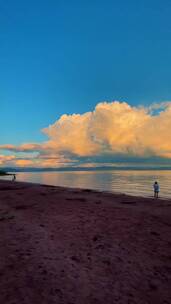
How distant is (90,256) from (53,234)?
248 cm

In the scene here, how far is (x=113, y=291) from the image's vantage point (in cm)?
566

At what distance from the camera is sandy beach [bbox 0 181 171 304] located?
545 cm

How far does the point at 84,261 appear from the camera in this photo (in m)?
7.14

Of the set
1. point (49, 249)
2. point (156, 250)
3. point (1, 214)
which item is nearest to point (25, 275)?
point (49, 249)

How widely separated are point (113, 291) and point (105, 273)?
0.84 metres

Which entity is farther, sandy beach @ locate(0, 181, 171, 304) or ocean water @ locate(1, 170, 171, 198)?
ocean water @ locate(1, 170, 171, 198)

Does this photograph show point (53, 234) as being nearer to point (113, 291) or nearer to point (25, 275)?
point (25, 275)

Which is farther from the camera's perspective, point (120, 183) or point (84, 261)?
point (120, 183)

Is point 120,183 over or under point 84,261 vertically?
over

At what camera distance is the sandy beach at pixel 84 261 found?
5449 mm

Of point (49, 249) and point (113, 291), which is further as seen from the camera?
point (49, 249)

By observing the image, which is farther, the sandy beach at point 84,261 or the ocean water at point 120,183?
the ocean water at point 120,183

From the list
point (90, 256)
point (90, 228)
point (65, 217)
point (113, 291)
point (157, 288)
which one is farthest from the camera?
point (65, 217)

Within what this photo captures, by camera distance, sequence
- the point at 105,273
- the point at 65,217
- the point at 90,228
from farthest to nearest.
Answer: the point at 65,217 < the point at 90,228 < the point at 105,273
